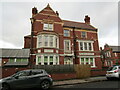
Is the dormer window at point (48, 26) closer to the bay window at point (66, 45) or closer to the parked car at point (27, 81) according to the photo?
the bay window at point (66, 45)

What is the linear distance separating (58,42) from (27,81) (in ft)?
39.1

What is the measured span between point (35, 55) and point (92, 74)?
394 inches

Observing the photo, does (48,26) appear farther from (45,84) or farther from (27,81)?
(27,81)

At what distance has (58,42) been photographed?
64.1 feet

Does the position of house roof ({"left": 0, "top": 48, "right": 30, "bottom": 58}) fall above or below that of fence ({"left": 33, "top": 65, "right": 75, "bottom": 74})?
above

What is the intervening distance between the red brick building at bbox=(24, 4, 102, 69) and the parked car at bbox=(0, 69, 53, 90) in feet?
26.8

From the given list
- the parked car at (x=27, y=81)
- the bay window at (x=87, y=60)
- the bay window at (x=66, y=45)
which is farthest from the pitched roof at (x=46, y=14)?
the parked car at (x=27, y=81)

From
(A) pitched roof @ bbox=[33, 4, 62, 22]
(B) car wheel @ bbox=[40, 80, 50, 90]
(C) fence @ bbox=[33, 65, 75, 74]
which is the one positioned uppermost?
(A) pitched roof @ bbox=[33, 4, 62, 22]

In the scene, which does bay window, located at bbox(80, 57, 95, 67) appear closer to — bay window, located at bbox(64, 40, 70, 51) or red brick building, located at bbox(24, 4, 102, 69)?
red brick building, located at bbox(24, 4, 102, 69)

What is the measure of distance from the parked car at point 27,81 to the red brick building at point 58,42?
8.18m

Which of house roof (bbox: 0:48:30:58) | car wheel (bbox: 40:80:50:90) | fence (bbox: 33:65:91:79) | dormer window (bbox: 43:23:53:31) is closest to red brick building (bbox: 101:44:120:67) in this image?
fence (bbox: 33:65:91:79)

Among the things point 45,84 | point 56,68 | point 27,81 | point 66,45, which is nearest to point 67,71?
point 56,68

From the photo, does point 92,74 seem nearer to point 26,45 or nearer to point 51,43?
point 51,43

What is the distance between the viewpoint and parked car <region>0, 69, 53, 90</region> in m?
8.09
